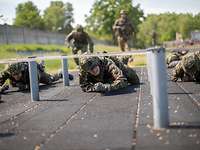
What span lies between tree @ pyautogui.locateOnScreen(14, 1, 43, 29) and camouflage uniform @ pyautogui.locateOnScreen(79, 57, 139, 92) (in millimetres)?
88978

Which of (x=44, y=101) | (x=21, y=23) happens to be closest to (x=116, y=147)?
(x=44, y=101)

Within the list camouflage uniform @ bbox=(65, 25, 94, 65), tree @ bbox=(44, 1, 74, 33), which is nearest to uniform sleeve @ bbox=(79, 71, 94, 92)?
camouflage uniform @ bbox=(65, 25, 94, 65)

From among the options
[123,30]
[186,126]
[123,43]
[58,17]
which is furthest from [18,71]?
[58,17]

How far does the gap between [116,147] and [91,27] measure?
78884 mm

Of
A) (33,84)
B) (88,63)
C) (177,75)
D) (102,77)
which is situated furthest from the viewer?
(177,75)

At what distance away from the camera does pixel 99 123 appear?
5469 mm

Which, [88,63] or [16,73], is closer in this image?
[88,63]

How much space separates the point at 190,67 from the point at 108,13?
6587cm

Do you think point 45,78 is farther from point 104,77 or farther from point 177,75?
point 177,75

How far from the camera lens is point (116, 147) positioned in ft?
13.8

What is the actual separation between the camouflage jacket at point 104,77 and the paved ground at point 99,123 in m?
0.43

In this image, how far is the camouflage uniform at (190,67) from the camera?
957 cm

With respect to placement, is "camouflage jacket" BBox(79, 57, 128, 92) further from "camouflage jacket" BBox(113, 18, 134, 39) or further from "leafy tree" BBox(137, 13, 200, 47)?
"leafy tree" BBox(137, 13, 200, 47)

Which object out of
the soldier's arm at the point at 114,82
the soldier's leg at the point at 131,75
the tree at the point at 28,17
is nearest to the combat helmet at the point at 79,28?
the soldier's leg at the point at 131,75
